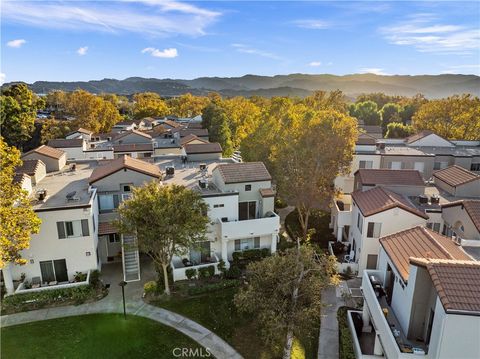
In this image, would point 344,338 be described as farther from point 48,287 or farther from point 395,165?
point 395,165

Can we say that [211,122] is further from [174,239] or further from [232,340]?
[232,340]

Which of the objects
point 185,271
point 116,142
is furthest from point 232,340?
point 116,142

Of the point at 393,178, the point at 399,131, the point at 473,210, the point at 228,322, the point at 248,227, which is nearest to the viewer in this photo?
the point at 228,322

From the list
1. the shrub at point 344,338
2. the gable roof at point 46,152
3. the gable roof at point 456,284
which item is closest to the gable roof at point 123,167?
the gable roof at point 46,152

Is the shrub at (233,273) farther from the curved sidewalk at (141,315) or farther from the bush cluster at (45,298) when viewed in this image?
the bush cluster at (45,298)

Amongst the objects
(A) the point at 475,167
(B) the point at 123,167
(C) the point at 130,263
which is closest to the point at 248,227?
(C) the point at 130,263

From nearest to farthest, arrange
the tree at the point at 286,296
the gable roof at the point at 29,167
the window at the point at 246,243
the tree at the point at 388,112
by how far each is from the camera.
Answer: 1. the tree at the point at 286,296
2. the window at the point at 246,243
3. the gable roof at the point at 29,167
4. the tree at the point at 388,112
